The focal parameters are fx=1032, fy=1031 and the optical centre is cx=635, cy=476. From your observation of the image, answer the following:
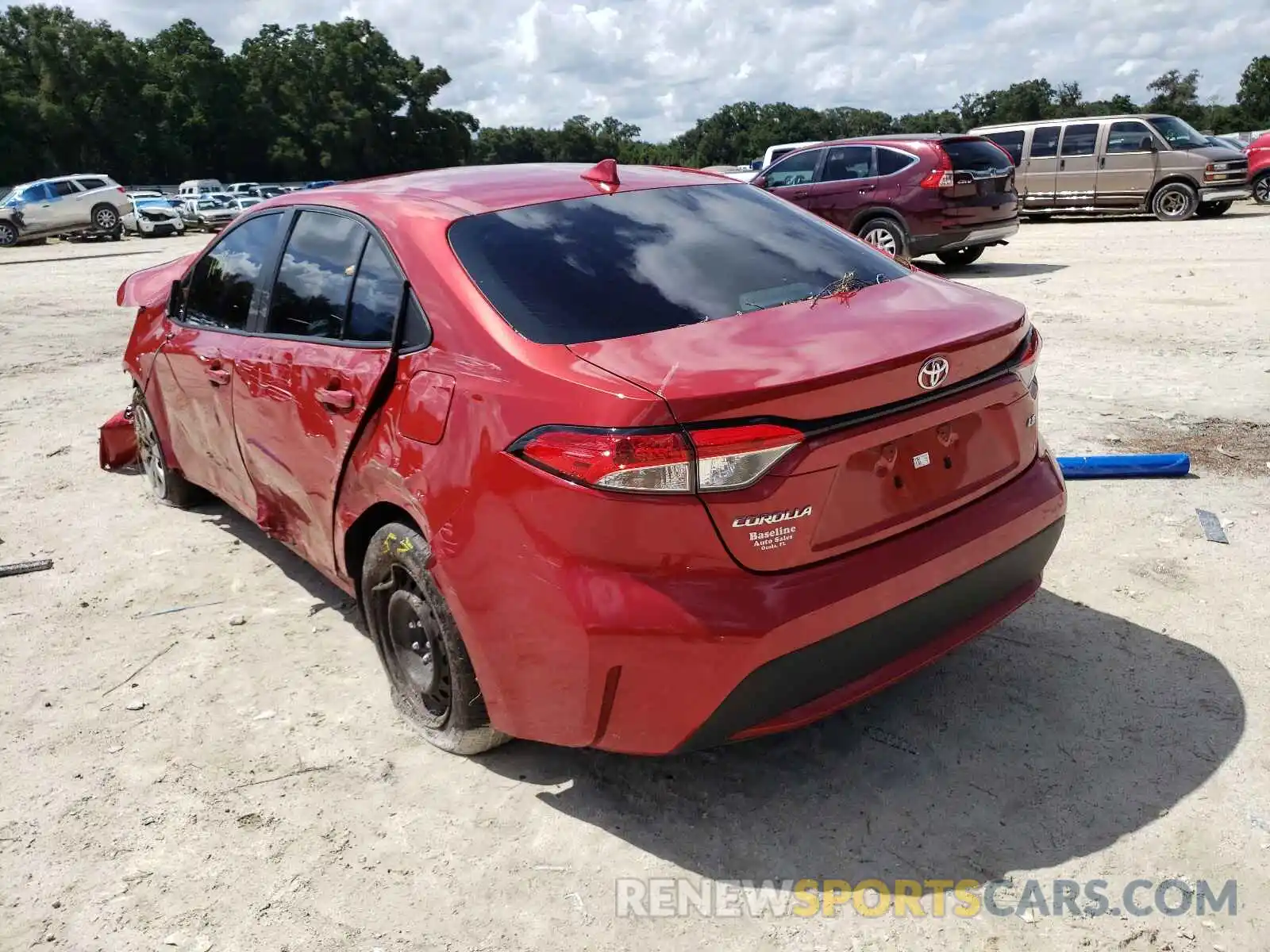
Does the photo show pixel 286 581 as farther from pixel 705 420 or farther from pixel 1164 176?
pixel 1164 176

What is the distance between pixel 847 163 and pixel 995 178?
1783mm

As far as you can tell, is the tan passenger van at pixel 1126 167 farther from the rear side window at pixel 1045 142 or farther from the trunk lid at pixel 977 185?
the trunk lid at pixel 977 185

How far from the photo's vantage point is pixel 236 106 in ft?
228

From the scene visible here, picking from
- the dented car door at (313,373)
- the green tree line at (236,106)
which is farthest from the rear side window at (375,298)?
the green tree line at (236,106)

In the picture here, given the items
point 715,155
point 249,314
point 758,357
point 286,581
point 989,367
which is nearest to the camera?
point 758,357

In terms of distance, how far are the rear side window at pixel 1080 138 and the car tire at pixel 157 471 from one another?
55.0 feet

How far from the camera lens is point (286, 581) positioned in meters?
4.52

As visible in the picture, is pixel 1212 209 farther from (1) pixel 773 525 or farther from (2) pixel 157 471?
(1) pixel 773 525

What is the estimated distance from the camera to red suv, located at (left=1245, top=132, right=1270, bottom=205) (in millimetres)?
19844

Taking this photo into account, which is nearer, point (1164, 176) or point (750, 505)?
point (750, 505)

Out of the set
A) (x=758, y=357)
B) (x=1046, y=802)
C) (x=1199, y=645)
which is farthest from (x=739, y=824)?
(x=1199, y=645)

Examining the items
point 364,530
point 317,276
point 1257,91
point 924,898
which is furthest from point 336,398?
point 1257,91

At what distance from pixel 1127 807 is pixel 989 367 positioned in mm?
1212

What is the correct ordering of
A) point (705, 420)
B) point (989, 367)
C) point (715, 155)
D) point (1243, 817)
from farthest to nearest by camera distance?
point (715, 155)
point (989, 367)
point (1243, 817)
point (705, 420)
